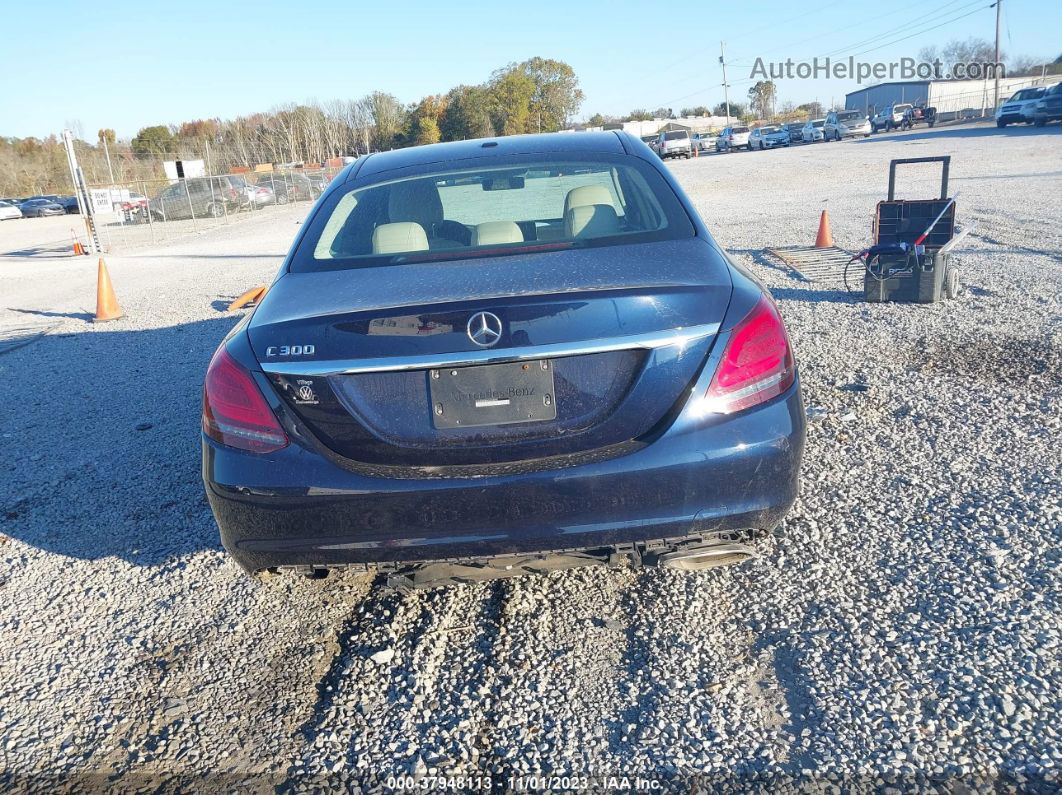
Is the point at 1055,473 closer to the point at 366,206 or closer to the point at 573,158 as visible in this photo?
the point at 573,158

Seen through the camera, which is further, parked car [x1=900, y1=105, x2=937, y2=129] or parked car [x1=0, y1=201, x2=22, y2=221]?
parked car [x1=900, y1=105, x2=937, y2=129]

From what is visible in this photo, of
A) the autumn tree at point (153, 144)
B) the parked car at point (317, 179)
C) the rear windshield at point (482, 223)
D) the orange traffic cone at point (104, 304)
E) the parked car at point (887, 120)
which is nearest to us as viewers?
the rear windshield at point (482, 223)

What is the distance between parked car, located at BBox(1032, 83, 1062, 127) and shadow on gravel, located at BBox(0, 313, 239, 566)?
4426 centimetres

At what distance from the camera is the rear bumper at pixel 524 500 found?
246 cm

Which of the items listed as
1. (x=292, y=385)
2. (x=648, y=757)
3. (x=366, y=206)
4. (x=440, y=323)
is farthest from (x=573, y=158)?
(x=648, y=757)

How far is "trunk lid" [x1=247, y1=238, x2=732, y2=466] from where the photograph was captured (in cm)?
239

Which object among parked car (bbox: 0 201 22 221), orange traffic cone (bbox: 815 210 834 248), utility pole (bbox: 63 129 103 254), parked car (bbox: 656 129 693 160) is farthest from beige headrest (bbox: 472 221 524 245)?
parked car (bbox: 0 201 22 221)

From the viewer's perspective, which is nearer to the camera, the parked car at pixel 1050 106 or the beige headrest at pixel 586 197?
the beige headrest at pixel 586 197

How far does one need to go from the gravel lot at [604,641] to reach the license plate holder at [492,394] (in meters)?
0.87

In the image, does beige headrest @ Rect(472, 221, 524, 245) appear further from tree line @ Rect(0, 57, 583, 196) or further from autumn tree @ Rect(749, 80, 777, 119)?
autumn tree @ Rect(749, 80, 777, 119)

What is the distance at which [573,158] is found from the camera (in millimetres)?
3648

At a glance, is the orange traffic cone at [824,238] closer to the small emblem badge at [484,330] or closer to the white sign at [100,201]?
the small emblem badge at [484,330]

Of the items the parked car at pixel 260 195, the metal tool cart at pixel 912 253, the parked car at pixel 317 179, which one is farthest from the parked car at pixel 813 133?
the metal tool cart at pixel 912 253

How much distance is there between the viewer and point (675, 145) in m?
50.8
